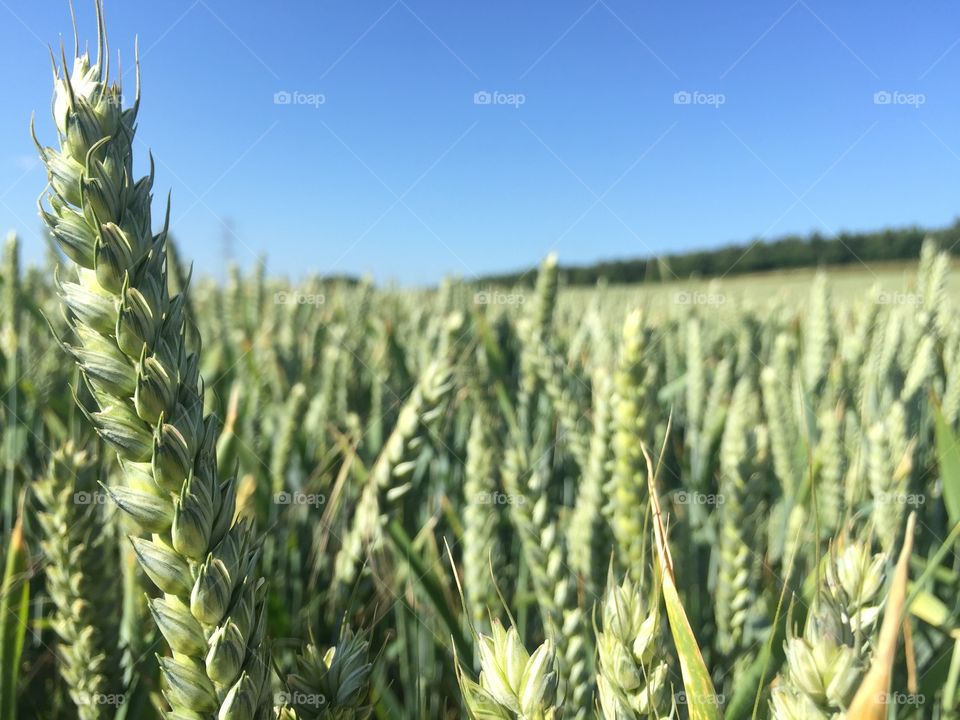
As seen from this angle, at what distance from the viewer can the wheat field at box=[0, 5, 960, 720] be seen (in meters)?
0.41

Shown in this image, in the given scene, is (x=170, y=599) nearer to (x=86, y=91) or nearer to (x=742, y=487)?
(x=86, y=91)

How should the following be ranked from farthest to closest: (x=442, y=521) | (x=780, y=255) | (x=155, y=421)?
(x=780, y=255)
(x=442, y=521)
(x=155, y=421)

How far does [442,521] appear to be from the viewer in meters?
1.61

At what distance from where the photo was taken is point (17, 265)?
208 cm

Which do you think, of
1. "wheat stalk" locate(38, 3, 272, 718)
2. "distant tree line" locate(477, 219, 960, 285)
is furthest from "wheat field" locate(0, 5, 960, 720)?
"distant tree line" locate(477, 219, 960, 285)

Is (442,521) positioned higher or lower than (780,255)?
lower

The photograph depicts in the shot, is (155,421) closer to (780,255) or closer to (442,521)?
(442,521)

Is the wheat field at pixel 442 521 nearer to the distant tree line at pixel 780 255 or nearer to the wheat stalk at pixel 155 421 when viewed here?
the wheat stalk at pixel 155 421

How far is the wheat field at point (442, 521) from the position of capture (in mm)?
414

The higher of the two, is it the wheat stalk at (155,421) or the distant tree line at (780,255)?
the distant tree line at (780,255)

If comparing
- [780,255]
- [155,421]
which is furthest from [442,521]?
[780,255]

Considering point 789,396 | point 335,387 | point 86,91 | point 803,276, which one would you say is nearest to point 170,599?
point 86,91

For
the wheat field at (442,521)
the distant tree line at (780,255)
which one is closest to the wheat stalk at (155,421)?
the wheat field at (442,521)

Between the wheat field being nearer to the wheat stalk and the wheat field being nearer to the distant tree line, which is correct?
the wheat stalk
